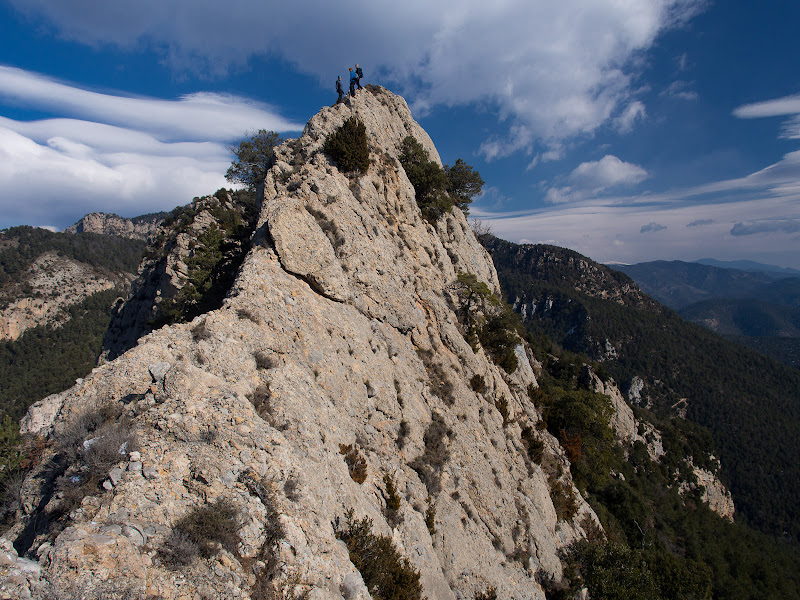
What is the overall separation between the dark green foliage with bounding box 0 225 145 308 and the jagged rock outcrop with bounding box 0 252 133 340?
7.36 feet

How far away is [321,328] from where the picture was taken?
13.3 m

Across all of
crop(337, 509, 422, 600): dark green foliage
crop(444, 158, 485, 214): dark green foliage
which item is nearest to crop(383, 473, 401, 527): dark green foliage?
crop(337, 509, 422, 600): dark green foliage

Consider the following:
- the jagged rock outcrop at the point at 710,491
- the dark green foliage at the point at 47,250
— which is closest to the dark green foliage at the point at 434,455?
the jagged rock outcrop at the point at 710,491

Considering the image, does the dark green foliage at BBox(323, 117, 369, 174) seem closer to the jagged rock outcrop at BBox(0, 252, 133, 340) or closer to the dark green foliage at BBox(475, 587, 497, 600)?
the dark green foliage at BBox(475, 587, 497, 600)

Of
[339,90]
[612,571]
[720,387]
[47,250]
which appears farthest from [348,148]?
[720,387]

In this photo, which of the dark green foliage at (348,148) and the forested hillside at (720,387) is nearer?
the dark green foliage at (348,148)

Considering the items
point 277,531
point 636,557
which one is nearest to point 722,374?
point 636,557

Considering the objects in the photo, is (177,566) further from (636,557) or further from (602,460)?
(602,460)

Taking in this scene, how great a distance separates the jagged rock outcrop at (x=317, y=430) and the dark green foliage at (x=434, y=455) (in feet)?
0.24

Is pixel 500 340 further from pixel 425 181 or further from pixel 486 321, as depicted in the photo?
pixel 425 181

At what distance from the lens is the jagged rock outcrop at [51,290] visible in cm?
9506

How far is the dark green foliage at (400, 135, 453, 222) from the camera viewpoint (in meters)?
28.8

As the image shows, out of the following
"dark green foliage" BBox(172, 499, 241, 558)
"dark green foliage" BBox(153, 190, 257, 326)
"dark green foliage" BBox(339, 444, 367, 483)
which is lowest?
"dark green foliage" BBox(339, 444, 367, 483)

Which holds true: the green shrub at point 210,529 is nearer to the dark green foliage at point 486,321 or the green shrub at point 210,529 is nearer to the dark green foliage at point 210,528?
the dark green foliage at point 210,528
